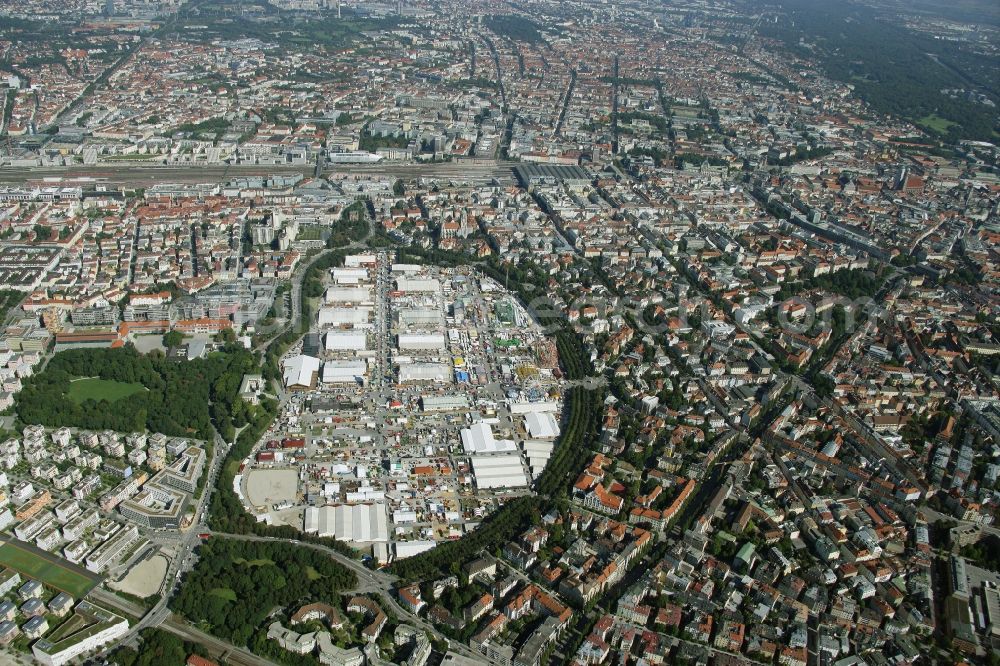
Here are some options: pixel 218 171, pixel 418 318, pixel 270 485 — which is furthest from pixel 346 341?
pixel 218 171

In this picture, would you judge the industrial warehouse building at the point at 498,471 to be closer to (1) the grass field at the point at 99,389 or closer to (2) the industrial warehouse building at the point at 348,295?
(2) the industrial warehouse building at the point at 348,295

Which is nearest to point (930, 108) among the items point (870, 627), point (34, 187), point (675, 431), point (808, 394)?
point (808, 394)

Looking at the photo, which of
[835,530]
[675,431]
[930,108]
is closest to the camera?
[835,530]

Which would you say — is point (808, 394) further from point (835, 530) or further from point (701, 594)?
point (701, 594)

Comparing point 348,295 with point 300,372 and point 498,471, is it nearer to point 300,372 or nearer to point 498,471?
point 300,372

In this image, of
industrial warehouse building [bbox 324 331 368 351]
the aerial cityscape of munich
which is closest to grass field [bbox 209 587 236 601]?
the aerial cityscape of munich

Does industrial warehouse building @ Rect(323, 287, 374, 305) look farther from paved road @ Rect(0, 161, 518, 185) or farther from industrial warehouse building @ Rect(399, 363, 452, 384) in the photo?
paved road @ Rect(0, 161, 518, 185)
